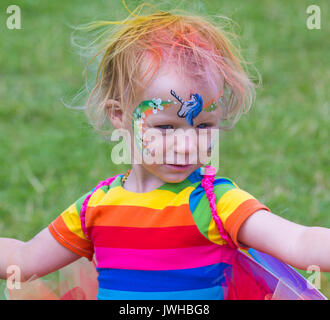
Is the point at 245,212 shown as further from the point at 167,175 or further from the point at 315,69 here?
the point at 315,69

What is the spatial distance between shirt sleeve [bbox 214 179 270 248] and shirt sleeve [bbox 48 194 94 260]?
541mm

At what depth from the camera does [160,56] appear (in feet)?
6.77

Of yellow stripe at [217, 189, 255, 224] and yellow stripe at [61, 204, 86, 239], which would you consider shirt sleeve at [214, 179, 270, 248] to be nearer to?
yellow stripe at [217, 189, 255, 224]

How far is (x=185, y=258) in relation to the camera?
6.79 feet

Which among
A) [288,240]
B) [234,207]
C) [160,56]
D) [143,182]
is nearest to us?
[288,240]

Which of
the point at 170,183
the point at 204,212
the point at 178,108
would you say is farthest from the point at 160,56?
the point at 204,212

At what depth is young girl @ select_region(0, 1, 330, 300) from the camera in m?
2.03

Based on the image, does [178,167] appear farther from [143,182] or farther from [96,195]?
[96,195]

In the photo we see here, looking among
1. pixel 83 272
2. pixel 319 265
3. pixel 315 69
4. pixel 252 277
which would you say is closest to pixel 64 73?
pixel 315 69

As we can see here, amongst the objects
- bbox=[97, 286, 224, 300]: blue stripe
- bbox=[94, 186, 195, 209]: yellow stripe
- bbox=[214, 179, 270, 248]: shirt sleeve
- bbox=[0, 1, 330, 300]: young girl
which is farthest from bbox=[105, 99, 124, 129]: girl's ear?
bbox=[97, 286, 224, 300]: blue stripe

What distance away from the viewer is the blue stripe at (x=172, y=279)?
2074 mm

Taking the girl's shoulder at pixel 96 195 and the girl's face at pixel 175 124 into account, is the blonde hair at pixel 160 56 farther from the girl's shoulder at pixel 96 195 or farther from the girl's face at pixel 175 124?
the girl's shoulder at pixel 96 195

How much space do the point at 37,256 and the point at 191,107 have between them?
812 millimetres

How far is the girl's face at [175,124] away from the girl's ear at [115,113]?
0.50ft
